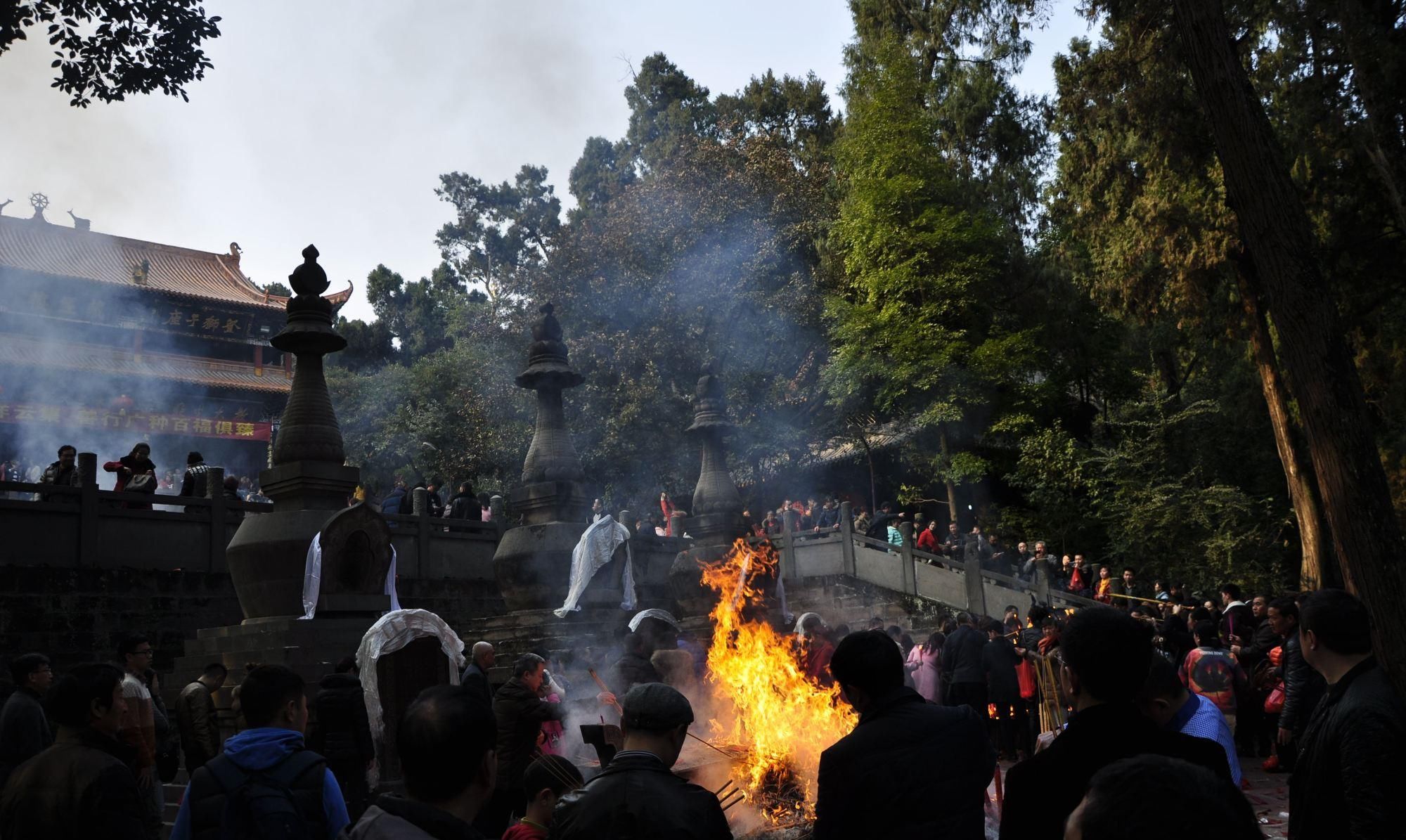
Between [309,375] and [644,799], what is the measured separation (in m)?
11.7

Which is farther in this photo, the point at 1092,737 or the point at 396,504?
the point at 396,504

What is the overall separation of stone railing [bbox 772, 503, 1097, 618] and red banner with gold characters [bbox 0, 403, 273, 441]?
20.9 metres

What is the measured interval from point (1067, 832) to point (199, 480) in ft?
58.6

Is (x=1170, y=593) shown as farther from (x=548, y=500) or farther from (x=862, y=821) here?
(x=862, y=821)

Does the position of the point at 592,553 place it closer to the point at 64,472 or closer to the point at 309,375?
the point at 309,375

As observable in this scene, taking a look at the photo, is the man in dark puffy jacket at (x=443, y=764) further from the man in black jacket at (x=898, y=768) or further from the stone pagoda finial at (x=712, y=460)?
the stone pagoda finial at (x=712, y=460)

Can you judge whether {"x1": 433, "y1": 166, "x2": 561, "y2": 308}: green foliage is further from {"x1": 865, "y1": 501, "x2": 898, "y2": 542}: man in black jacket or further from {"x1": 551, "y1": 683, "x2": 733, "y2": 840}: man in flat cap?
{"x1": 551, "y1": 683, "x2": 733, "y2": 840}: man in flat cap

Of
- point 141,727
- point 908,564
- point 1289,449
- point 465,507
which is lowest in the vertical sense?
point 141,727

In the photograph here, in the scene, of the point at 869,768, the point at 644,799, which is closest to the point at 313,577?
the point at 644,799

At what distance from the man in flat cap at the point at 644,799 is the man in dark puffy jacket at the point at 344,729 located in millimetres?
5364

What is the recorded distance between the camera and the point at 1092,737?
296 cm

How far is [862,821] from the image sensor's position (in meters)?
3.50

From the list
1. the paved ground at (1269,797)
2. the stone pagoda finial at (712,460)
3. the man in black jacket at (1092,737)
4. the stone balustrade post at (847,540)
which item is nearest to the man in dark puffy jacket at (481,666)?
the paved ground at (1269,797)

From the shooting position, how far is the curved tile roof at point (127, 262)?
3416cm
